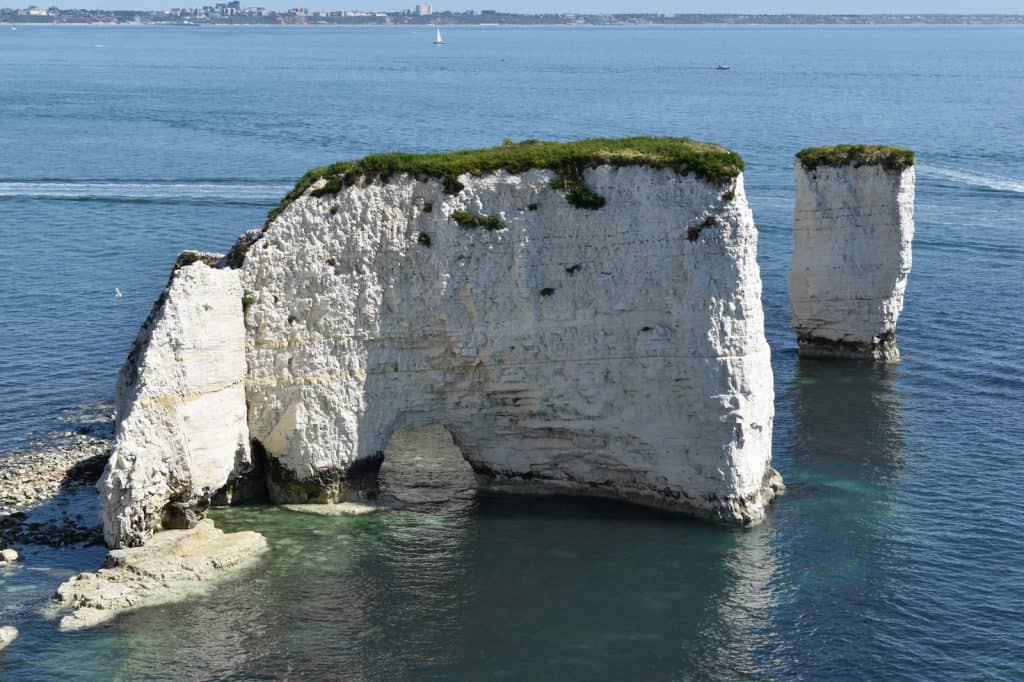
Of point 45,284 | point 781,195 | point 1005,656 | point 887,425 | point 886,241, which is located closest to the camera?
point 1005,656

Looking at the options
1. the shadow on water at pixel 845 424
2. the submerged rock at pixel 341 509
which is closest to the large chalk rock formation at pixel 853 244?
the shadow on water at pixel 845 424

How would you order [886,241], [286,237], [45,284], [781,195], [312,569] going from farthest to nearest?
[781,195] < [45,284] < [886,241] < [286,237] < [312,569]

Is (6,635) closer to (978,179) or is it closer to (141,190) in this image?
(141,190)

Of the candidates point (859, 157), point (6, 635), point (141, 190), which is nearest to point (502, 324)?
point (6, 635)

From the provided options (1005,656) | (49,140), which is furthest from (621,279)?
(49,140)

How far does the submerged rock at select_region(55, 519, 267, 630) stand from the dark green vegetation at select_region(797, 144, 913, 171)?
2939 centimetres

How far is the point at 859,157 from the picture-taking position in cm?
5284

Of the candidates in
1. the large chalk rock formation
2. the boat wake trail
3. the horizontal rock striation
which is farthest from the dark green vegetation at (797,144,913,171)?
the boat wake trail

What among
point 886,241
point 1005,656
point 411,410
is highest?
point 886,241

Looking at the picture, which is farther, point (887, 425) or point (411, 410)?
point (887, 425)

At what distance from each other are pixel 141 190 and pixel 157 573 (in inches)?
2350

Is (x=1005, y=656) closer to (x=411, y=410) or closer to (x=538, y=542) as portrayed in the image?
(x=538, y=542)

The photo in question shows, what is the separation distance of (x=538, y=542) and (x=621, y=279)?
8.56 meters

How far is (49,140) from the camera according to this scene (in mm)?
110875
